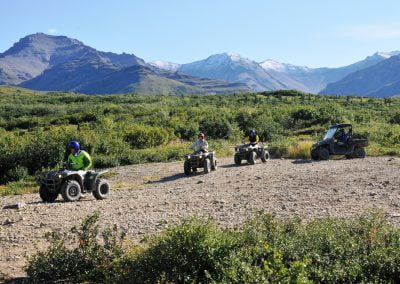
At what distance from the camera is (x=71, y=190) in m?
14.6

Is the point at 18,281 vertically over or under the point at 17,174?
over

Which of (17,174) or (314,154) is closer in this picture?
(17,174)

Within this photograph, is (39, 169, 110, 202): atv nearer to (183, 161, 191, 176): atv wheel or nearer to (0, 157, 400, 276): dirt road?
(0, 157, 400, 276): dirt road

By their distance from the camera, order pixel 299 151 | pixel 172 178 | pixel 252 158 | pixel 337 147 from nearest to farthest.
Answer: pixel 172 178, pixel 252 158, pixel 337 147, pixel 299 151

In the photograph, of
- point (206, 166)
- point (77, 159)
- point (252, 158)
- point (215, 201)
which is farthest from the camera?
point (252, 158)

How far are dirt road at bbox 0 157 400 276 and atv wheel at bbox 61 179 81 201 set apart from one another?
295mm

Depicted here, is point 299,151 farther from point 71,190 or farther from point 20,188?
point 71,190

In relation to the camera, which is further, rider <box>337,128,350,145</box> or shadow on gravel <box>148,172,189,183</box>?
rider <box>337,128,350,145</box>

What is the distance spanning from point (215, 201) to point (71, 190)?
440cm

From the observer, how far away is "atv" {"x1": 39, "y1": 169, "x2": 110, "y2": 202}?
14461 millimetres

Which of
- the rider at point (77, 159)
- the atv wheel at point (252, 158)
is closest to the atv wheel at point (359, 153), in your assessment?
the atv wheel at point (252, 158)

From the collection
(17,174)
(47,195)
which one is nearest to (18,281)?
(47,195)

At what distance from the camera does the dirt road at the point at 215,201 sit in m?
10.9

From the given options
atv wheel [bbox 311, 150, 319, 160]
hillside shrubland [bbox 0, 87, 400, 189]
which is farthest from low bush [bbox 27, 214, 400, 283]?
hillside shrubland [bbox 0, 87, 400, 189]
